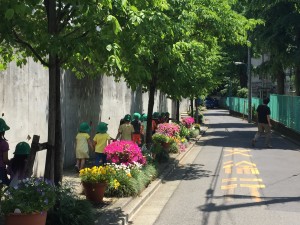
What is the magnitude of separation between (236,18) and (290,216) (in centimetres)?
740

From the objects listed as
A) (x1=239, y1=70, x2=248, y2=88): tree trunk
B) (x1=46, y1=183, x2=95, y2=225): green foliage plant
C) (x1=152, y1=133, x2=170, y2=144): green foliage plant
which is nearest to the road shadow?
(x1=46, y1=183, x2=95, y2=225): green foliage plant

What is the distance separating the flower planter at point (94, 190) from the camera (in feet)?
26.0

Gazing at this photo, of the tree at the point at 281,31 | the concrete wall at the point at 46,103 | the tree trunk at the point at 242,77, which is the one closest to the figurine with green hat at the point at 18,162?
the concrete wall at the point at 46,103

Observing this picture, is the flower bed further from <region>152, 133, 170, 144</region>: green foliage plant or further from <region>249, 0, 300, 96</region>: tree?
<region>249, 0, 300, 96</region>: tree

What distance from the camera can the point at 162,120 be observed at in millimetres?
21516

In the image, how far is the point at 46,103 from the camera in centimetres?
1145

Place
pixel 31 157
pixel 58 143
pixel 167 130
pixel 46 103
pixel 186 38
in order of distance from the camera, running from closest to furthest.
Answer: pixel 31 157 → pixel 58 143 → pixel 46 103 → pixel 186 38 → pixel 167 130

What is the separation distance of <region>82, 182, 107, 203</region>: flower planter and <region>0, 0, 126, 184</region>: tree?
1.10 m

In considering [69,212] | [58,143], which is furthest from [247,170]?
[69,212]

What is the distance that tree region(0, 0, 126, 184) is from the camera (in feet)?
17.3

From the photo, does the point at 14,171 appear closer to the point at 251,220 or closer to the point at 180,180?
the point at 251,220

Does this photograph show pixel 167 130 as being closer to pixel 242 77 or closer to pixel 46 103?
pixel 46 103

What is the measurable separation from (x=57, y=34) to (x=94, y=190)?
302 centimetres

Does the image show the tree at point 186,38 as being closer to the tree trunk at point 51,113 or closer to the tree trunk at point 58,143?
the tree trunk at point 58,143
